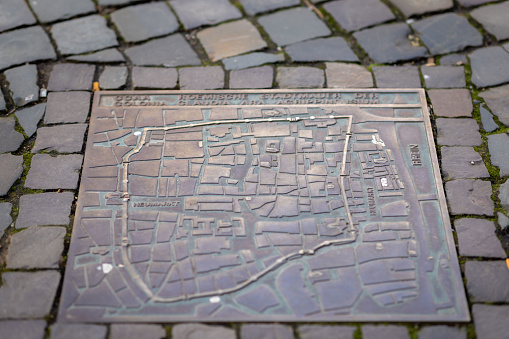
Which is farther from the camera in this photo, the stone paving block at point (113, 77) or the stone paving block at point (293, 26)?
the stone paving block at point (293, 26)

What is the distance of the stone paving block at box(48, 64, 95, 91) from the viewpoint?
4.46 metres

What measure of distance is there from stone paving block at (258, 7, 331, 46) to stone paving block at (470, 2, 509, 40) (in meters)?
1.43

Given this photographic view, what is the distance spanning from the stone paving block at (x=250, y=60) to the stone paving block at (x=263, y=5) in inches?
23.0

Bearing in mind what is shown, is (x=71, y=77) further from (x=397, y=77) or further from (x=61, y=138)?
(x=397, y=77)

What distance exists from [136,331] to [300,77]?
2.44 meters

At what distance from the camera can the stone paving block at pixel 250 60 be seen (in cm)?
461

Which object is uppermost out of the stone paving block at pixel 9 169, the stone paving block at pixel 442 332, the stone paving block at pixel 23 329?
the stone paving block at pixel 9 169

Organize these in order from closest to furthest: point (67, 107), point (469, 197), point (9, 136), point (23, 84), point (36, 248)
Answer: point (36, 248) → point (469, 197) → point (9, 136) → point (67, 107) → point (23, 84)

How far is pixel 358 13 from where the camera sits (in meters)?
5.02

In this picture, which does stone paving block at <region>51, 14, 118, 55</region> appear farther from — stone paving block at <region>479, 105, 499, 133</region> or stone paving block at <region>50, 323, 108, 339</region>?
stone paving block at <region>479, 105, 499, 133</region>

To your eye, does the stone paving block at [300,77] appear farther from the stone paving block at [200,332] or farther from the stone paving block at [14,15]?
the stone paving block at [14,15]

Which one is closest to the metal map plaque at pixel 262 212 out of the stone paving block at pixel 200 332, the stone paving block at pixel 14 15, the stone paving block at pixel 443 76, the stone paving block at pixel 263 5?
the stone paving block at pixel 200 332

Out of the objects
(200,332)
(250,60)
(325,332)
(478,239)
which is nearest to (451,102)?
(478,239)

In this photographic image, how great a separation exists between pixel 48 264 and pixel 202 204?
1.05 m
